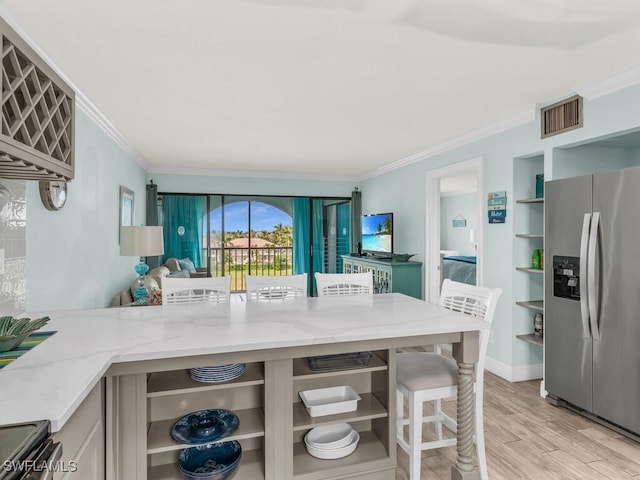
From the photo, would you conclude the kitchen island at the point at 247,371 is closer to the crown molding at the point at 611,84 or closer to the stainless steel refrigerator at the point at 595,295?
the stainless steel refrigerator at the point at 595,295

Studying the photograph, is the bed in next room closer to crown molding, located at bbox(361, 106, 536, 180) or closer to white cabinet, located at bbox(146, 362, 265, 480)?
crown molding, located at bbox(361, 106, 536, 180)

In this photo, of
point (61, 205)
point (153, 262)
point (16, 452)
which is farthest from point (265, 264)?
point (16, 452)

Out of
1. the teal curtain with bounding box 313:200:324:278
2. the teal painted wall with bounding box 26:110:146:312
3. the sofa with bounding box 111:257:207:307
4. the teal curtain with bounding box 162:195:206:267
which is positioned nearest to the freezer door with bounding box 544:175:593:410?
the sofa with bounding box 111:257:207:307

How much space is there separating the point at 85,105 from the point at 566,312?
4.07 metres

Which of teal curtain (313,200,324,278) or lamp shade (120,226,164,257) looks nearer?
lamp shade (120,226,164,257)

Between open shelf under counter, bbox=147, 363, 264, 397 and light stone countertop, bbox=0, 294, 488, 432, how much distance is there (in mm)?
226

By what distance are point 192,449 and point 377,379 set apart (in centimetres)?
97

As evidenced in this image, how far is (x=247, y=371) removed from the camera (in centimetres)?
181

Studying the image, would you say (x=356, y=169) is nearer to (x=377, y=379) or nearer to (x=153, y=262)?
(x=153, y=262)

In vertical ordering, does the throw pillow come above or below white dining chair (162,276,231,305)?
below

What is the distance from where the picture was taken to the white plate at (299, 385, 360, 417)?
184 centimetres

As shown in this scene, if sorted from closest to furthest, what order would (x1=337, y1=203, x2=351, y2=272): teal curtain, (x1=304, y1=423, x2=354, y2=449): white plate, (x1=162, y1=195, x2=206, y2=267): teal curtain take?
(x1=304, y1=423, x2=354, y2=449): white plate → (x1=162, y1=195, x2=206, y2=267): teal curtain → (x1=337, y1=203, x2=351, y2=272): teal curtain

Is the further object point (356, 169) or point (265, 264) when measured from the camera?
point (265, 264)

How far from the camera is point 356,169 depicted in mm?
6480
